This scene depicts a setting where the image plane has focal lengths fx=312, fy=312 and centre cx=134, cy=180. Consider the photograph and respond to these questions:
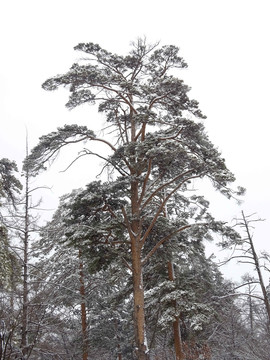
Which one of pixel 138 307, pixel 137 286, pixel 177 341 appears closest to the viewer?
pixel 138 307

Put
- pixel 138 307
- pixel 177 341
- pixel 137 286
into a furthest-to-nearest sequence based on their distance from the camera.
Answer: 1. pixel 177 341
2. pixel 137 286
3. pixel 138 307

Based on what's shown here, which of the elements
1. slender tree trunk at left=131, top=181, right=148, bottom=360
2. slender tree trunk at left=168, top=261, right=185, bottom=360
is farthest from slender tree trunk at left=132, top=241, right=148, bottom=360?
slender tree trunk at left=168, top=261, right=185, bottom=360

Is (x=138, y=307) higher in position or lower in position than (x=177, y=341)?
higher

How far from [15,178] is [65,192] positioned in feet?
36.7

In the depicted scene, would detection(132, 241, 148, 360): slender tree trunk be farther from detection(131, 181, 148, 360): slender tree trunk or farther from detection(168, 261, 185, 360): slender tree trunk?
detection(168, 261, 185, 360): slender tree trunk

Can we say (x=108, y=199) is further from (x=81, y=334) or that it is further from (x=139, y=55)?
(x=81, y=334)

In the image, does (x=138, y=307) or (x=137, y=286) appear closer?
(x=138, y=307)

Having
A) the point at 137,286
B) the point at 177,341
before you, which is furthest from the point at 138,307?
the point at 177,341

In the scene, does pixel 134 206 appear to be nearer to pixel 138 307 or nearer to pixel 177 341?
pixel 138 307

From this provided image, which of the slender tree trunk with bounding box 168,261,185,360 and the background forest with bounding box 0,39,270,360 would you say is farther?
the slender tree trunk with bounding box 168,261,185,360

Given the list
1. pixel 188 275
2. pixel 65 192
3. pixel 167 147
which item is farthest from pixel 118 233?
pixel 65 192

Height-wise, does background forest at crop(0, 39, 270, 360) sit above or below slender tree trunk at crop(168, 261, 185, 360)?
above

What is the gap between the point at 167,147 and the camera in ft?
28.5

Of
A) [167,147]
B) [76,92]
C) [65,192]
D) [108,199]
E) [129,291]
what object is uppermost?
[65,192]
